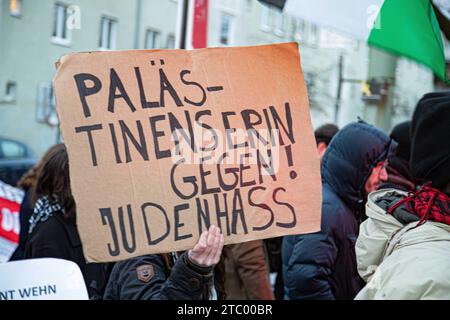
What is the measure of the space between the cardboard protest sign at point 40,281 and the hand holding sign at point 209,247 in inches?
14.7

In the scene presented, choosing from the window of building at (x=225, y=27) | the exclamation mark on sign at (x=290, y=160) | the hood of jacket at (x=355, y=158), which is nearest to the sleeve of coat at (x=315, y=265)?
the hood of jacket at (x=355, y=158)

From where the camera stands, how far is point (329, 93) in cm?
2188

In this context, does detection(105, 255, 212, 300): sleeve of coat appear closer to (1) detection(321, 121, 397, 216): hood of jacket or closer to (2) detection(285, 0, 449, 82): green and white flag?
(2) detection(285, 0, 449, 82): green and white flag

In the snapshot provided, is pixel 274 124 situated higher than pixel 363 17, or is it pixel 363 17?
pixel 363 17

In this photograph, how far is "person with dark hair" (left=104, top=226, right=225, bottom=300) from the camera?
2164 millimetres

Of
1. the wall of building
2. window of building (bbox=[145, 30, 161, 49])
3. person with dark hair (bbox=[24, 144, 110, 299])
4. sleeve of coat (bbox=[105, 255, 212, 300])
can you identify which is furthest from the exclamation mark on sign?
window of building (bbox=[145, 30, 161, 49])

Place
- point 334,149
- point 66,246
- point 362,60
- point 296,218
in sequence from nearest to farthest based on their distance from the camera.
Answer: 1. point 296,218
2. point 66,246
3. point 334,149
4. point 362,60

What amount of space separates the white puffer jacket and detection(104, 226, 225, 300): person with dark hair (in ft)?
1.55

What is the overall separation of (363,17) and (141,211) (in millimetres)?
1221

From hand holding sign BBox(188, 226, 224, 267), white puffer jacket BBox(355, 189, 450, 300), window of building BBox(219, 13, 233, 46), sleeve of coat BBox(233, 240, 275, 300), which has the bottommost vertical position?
sleeve of coat BBox(233, 240, 275, 300)

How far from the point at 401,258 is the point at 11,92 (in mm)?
16172

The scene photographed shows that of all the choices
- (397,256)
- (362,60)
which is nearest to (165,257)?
(397,256)

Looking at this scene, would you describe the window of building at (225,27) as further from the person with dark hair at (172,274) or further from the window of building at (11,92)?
the person with dark hair at (172,274)

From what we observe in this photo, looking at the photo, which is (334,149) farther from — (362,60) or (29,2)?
Result: (362,60)
